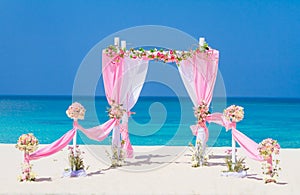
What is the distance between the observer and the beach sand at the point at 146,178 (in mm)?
8484

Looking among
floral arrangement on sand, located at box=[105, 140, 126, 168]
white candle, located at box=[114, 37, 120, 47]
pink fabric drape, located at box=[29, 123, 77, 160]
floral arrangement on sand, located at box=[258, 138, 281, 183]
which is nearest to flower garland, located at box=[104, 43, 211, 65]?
white candle, located at box=[114, 37, 120, 47]

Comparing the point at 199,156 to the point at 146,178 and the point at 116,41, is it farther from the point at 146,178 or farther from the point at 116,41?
the point at 116,41

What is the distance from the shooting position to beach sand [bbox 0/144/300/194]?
848 cm

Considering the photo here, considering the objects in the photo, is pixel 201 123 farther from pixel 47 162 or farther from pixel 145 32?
pixel 47 162

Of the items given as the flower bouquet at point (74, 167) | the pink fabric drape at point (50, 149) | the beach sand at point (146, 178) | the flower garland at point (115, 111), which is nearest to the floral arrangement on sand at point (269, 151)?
the beach sand at point (146, 178)

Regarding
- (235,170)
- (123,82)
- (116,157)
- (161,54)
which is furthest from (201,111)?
(116,157)

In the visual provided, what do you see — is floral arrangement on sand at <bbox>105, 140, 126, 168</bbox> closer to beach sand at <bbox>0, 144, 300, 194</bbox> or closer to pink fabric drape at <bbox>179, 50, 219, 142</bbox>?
beach sand at <bbox>0, 144, 300, 194</bbox>

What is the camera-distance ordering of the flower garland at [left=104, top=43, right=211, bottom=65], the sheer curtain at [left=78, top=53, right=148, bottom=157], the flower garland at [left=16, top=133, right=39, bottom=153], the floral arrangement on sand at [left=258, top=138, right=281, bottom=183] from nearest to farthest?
the flower garland at [left=16, top=133, right=39, bottom=153]
the floral arrangement on sand at [left=258, top=138, right=281, bottom=183]
the sheer curtain at [left=78, top=53, right=148, bottom=157]
the flower garland at [left=104, top=43, right=211, bottom=65]

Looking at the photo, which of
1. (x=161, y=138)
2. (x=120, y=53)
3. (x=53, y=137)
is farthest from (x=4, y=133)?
(x=120, y=53)

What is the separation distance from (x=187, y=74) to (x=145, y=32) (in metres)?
1.37

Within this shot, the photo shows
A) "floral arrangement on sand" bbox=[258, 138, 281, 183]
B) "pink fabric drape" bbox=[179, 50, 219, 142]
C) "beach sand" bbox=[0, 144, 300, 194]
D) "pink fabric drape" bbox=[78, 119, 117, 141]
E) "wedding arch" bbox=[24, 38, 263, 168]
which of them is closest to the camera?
"beach sand" bbox=[0, 144, 300, 194]

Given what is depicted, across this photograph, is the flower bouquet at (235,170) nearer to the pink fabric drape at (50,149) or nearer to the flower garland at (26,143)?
the pink fabric drape at (50,149)

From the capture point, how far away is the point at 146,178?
32.1 feet

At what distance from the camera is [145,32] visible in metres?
11.4
